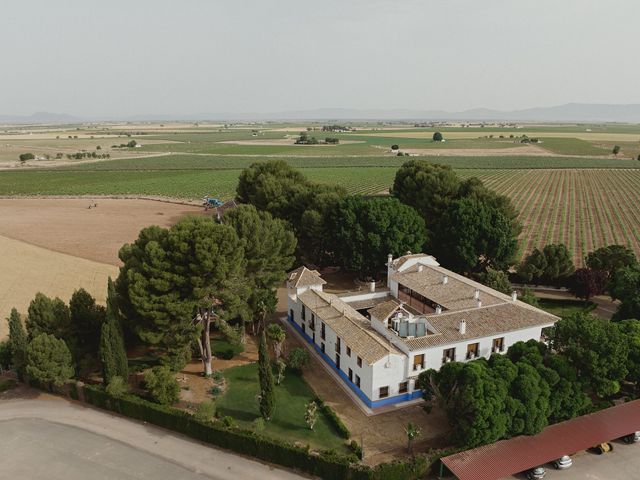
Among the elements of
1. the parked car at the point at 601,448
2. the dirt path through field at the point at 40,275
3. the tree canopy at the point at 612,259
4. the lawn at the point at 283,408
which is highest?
the tree canopy at the point at 612,259

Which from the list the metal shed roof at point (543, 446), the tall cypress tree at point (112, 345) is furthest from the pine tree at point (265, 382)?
the metal shed roof at point (543, 446)

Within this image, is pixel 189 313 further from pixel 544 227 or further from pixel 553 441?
pixel 544 227

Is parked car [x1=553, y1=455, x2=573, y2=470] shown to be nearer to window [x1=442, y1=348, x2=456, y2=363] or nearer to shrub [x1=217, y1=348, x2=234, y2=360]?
window [x1=442, y1=348, x2=456, y2=363]

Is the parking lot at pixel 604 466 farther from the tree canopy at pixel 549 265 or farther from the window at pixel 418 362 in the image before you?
the tree canopy at pixel 549 265

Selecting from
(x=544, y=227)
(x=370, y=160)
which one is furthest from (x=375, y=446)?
(x=370, y=160)

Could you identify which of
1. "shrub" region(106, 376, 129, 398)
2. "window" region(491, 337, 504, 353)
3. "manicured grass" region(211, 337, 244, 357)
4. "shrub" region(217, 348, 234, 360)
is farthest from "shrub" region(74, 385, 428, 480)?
"window" region(491, 337, 504, 353)

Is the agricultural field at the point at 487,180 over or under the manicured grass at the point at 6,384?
over

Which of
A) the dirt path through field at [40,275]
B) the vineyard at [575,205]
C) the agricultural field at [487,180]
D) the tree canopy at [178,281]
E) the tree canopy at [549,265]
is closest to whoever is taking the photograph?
the tree canopy at [178,281]
